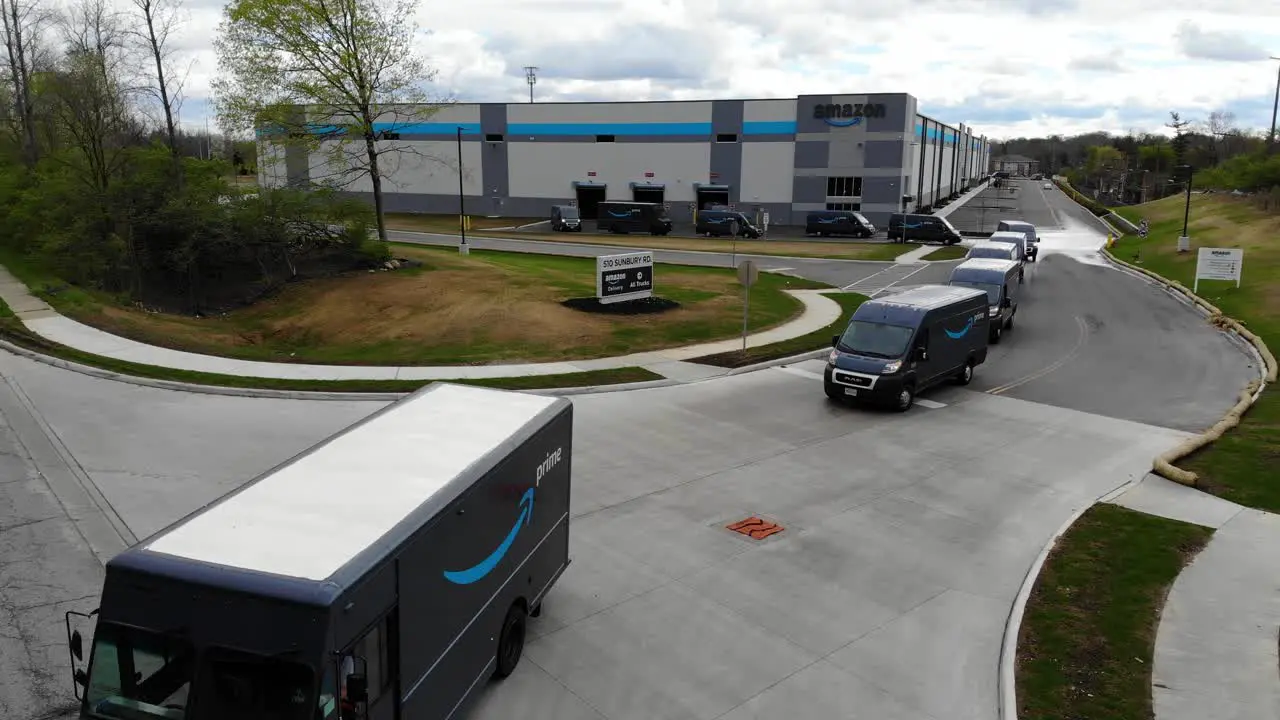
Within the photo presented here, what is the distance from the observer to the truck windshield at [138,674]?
18.8ft

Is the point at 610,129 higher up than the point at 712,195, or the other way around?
the point at 610,129

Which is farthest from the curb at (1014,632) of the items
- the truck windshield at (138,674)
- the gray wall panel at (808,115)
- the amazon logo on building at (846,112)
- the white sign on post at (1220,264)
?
the gray wall panel at (808,115)

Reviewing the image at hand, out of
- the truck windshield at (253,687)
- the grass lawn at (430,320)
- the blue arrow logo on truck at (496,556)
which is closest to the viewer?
the truck windshield at (253,687)

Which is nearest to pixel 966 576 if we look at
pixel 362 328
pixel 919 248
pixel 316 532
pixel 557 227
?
pixel 316 532

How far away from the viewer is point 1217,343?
93.3 ft

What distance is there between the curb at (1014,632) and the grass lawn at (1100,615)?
70 mm

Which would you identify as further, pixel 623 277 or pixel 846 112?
pixel 846 112

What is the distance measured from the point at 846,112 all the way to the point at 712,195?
1258 centimetres

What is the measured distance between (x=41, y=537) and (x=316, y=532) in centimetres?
827

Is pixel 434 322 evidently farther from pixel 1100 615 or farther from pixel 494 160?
pixel 494 160

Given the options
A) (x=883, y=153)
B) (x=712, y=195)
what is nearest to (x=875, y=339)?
(x=883, y=153)

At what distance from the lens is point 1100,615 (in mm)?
10547

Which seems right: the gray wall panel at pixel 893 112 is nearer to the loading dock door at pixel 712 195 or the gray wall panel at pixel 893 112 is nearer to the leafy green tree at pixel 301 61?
the loading dock door at pixel 712 195

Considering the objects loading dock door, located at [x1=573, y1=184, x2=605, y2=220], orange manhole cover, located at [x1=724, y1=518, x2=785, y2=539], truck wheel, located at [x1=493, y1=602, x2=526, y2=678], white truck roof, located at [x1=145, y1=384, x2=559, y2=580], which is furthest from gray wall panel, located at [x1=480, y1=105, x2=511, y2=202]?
truck wheel, located at [x1=493, y1=602, x2=526, y2=678]
